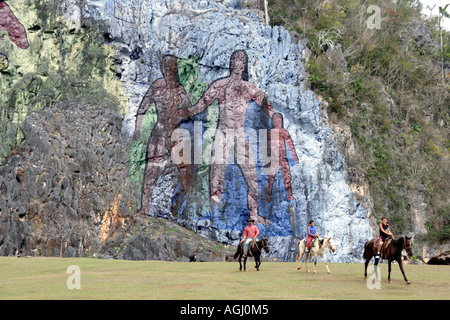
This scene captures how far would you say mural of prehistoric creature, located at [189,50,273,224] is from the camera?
3609 cm

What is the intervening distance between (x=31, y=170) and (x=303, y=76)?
66.6ft

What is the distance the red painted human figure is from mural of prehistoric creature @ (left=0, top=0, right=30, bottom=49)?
18.0 m

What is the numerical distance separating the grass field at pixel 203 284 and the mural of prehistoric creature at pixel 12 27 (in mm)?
23310

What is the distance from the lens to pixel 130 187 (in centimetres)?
3459

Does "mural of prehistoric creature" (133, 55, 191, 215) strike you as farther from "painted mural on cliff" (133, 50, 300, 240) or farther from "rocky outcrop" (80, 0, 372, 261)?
"rocky outcrop" (80, 0, 372, 261)

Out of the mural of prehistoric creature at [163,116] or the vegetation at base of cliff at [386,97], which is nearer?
the mural of prehistoric creature at [163,116]

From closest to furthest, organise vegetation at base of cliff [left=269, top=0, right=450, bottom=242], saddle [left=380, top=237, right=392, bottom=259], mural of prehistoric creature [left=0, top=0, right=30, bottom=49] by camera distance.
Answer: saddle [left=380, top=237, right=392, bottom=259], mural of prehistoric creature [left=0, top=0, right=30, bottom=49], vegetation at base of cliff [left=269, top=0, right=450, bottom=242]

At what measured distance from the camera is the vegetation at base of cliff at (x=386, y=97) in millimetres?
40906

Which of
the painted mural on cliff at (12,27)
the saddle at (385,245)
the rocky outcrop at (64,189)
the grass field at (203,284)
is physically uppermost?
the painted mural on cliff at (12,27)

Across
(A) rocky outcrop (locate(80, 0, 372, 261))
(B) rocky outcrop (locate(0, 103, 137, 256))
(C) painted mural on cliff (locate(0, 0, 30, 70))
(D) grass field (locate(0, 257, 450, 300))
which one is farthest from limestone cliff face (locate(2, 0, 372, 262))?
(D) grass field (locate(0, 257, 450, 300))

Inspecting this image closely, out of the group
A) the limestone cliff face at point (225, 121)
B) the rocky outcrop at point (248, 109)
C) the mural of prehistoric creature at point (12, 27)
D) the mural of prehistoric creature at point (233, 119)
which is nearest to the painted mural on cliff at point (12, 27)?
the mural of prehistoric creature at point (12, 27)

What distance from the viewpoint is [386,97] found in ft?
151

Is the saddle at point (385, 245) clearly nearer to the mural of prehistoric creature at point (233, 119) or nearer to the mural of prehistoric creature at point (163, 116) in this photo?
the mural of prehistoric creature at point (233, 119)

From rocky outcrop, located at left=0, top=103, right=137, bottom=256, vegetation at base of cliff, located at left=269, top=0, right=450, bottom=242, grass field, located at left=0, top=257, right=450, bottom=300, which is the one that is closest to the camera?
grass field, located at left=0, top=257, right=450, bottom=300
